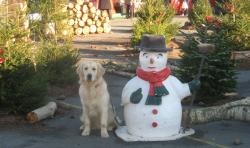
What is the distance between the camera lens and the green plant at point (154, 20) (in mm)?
17812

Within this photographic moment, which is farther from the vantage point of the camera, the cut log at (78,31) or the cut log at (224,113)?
the cut log at (78,31)

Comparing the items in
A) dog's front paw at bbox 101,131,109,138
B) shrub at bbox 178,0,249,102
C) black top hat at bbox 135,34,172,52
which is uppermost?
black top hat at bbox 135,34,172,52

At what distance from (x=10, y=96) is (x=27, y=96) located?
0.28m

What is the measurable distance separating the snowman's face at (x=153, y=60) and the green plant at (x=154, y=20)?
9.67 m

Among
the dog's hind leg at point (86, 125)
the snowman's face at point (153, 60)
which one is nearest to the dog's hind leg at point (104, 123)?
the dog's hind leg at point (86, 125)

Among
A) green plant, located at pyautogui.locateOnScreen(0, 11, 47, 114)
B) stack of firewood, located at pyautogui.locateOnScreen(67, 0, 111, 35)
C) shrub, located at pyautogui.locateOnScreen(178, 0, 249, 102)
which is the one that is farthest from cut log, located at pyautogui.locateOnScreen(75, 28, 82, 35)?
green plant, located at pyautogui.locateOnScreen(0, 11, 47, 114)

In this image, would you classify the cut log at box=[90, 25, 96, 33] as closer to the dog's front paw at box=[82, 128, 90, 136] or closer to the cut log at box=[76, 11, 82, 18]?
the cut log at box=[76, 11, 82, 18]

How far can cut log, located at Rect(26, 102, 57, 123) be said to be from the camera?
9117 mm

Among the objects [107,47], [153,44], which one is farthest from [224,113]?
[107,47]

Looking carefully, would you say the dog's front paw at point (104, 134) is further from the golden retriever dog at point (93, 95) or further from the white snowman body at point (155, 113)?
the white snowman body at point (155, 113)

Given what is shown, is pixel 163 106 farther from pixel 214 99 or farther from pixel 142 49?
pixel 214 99

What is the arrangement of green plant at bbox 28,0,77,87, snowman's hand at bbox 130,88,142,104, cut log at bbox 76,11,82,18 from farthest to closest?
1. cut log at bbox 76,11,82,18
2. green plant at bbox 28,0,77,87
3. snowman's hand at bbox 130,88,142,104

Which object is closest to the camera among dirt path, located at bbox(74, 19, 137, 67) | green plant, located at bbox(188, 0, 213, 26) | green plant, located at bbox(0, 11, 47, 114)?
green plant, located at bbox(0, 11, 47, 114)

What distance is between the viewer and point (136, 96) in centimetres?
802
